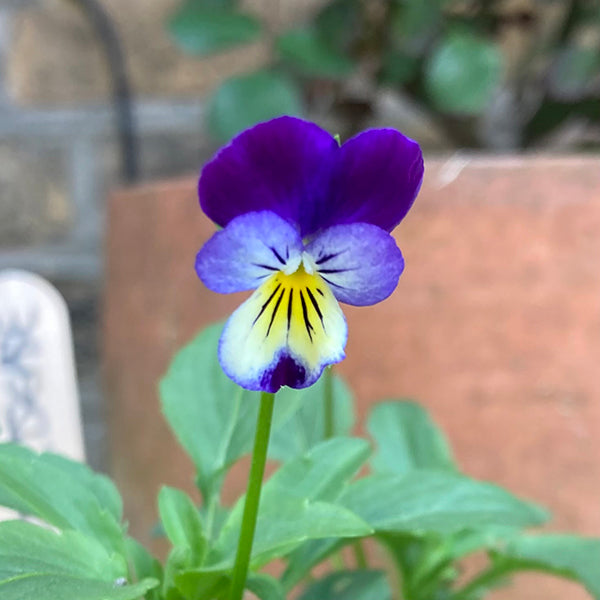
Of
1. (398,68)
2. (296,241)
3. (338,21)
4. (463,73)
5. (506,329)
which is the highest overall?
(338,21)

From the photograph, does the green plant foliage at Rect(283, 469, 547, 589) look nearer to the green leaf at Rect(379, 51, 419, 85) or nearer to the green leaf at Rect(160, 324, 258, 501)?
the green leaf at Rect(160, 324, 258, 501)

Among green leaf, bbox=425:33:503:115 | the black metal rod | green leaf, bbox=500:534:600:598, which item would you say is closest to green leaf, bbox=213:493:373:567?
green leaf, bbox=500:534:600:598

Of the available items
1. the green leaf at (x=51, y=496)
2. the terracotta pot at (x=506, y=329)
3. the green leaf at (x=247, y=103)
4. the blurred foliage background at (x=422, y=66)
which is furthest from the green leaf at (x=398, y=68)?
the green leaf at (x=51, y=496)

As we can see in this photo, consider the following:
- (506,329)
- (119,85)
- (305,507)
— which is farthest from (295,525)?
(119,85)

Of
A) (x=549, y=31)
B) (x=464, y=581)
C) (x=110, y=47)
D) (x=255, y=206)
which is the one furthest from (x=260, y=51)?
(x=255, y=206)

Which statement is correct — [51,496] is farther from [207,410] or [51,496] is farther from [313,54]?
[313,54]

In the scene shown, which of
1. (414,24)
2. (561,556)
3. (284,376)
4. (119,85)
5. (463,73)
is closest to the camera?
(284,376)

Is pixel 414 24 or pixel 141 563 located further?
pixel 414 24
